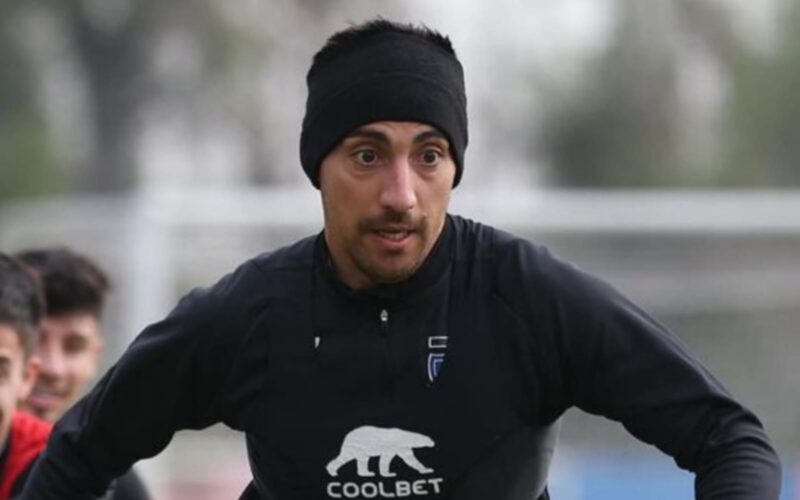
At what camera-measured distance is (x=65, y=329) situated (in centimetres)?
725

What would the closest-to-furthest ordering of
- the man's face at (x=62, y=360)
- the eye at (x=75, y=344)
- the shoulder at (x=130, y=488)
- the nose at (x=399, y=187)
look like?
the nose at (x=399, y=187) < the shoulder at (x=130, y=488) < the man's face at (x=62, y=360) < the eye at (x=75, y=344)

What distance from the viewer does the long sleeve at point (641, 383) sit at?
14.5ft

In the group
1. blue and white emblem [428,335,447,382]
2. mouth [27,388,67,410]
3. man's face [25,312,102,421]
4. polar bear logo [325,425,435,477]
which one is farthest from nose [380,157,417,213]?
mouth [27,388,67,410]

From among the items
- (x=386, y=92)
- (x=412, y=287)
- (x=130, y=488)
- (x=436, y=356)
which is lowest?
(x=130, y=488)

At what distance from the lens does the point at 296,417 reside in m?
4.71

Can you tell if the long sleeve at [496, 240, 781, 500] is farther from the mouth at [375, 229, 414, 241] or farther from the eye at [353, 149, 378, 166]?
the eye at [353, 149, 378, 166]

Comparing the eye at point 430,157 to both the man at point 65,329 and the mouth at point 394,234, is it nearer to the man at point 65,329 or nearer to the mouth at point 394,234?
the mouth at point 394,234

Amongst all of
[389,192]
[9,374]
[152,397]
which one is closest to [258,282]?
[152,397]

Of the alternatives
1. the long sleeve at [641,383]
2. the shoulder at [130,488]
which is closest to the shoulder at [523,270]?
the long sleeve at [641,383]

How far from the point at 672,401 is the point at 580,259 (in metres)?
13.6

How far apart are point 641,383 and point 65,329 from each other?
310 cm

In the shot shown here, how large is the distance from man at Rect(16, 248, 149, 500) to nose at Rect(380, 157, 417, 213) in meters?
2.72

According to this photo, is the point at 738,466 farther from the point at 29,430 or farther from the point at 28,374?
the point at 28,374

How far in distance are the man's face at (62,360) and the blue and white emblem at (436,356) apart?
2558mm
